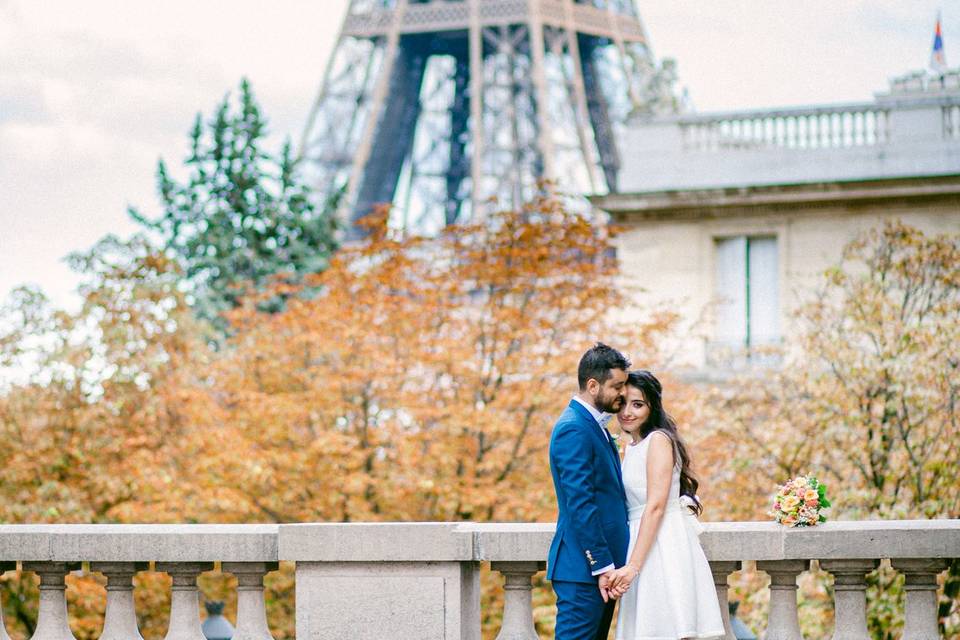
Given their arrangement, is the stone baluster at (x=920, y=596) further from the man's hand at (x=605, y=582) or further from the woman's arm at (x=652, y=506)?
the man's hand at (x=605, y=582)

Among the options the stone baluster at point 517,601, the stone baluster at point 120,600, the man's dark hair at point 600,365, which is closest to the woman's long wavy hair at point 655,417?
the man's dark hair at point 600,365

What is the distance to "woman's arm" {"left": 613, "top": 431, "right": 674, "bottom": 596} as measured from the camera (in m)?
6.14

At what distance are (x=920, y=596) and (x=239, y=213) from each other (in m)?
30.1

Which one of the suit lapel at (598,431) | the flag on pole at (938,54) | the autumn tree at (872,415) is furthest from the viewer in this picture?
the flag on pole at (938,54)

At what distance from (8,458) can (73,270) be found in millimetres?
3347

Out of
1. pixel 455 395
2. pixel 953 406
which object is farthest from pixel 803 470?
pixel 455 395

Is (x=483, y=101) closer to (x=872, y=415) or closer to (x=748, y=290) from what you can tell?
(x=748, y=290)

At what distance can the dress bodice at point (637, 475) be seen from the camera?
20.8ft

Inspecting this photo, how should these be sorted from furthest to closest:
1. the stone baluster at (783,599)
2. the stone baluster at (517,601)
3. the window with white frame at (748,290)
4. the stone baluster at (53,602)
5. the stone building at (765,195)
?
the window with white frame at (748,290), the stone building at (765,195), the stone baluster at (53,602), the stone baluster at (517,601), the stone baluster at (783,599)

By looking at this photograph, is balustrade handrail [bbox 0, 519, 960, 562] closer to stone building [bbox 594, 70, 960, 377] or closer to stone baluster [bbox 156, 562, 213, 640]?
stone baluster [bbox 156, 562, 213, 640]

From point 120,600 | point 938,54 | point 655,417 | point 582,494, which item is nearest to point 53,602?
point 120,600

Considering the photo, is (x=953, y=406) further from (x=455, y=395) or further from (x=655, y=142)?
(x=655, y=142)

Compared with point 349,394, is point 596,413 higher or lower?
lower

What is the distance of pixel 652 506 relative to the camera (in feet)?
20.3
